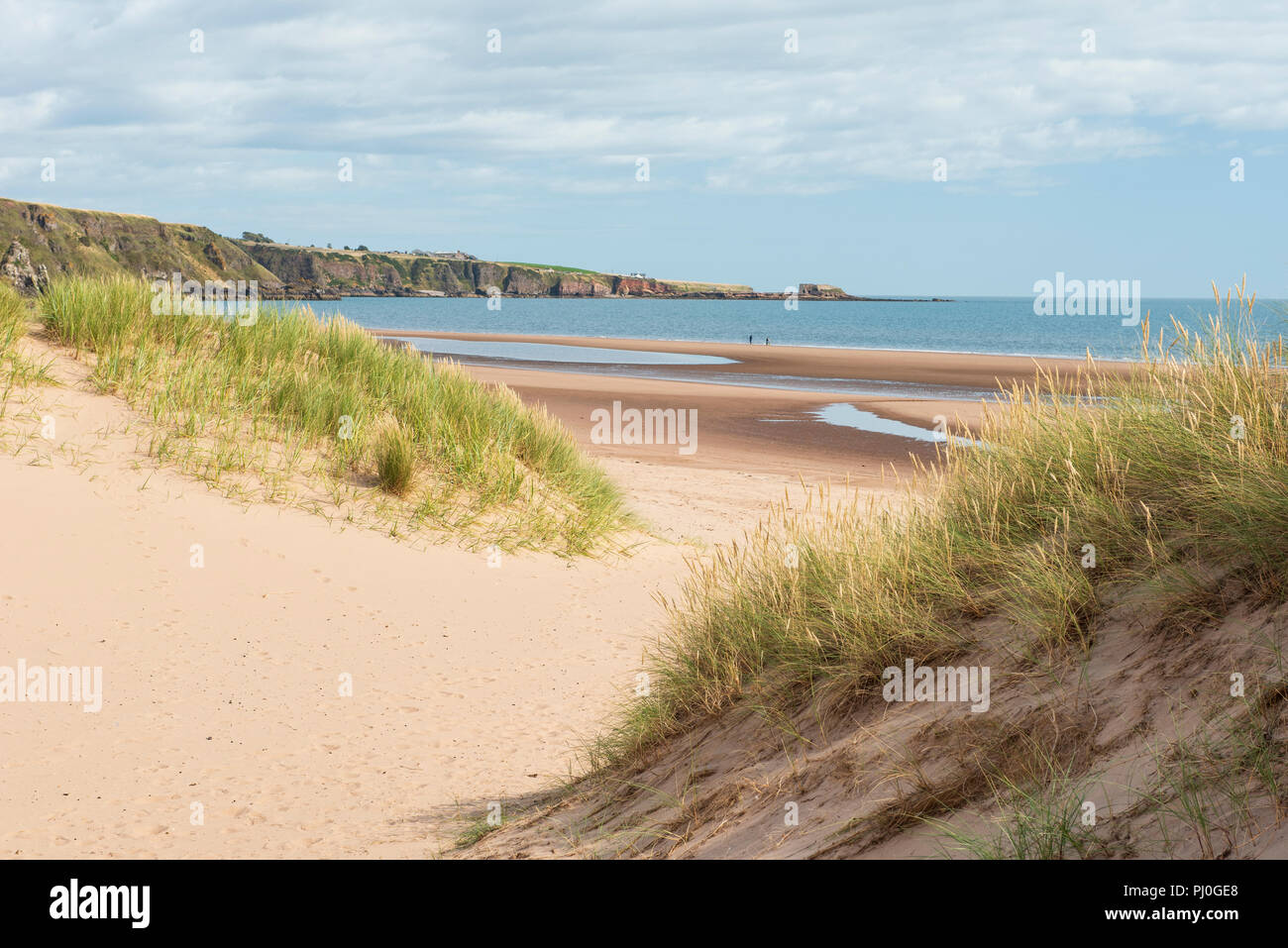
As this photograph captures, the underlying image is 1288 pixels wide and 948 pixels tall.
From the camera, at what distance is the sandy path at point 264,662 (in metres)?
5.75

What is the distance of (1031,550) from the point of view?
15.5 ft

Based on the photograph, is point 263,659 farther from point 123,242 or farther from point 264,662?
point 123,242

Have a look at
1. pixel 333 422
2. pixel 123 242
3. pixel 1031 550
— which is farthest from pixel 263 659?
pixel 123 242

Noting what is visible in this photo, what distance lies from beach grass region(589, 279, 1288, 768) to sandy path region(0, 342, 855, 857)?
1107 mm

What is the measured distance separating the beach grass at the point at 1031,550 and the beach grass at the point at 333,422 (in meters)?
6.19

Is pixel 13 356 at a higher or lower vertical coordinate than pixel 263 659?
higher

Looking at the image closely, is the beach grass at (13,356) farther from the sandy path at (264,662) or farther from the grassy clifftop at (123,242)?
the grassy clifftop at (123,242)

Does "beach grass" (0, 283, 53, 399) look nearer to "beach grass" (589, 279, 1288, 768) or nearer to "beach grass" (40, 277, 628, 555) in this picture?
"beach grass" (40, 277, 628, 555)

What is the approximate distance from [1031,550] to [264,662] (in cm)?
619

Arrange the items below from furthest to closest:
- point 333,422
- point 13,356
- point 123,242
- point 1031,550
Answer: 1. point 123,242
2. point 333,422
3. point 13,356
4. point 1031,550

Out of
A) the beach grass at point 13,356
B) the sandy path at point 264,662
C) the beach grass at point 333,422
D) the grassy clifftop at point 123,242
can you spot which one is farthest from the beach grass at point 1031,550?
the grassy clifftop at point 123,242

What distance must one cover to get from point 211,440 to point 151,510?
1531mm
